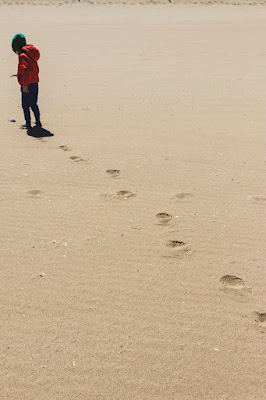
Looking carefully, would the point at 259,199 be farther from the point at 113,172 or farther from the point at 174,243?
the point at 113,172

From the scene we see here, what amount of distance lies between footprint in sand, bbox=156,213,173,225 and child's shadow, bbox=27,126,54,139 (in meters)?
2.96

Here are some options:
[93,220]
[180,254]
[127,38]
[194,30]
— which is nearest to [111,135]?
[93,220]

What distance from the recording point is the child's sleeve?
6.41 m

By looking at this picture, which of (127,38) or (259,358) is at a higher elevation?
(127,38)

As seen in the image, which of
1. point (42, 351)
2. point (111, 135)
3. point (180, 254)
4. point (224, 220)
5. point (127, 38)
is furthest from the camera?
point (127, 38)

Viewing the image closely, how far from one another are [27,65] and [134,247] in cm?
375

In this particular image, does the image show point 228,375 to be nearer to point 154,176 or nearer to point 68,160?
point 154,176

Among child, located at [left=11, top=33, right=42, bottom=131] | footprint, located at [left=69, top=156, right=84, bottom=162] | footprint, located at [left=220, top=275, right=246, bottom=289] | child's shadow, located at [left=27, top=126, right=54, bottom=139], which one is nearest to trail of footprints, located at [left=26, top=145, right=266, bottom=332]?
footprint, located at [left=220, top=275, right=246, bottom=289]

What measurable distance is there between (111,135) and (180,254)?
130 inches

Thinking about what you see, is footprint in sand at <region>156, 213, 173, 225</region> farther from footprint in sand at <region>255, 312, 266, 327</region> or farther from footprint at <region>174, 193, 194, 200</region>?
footprint in sand at <region>255, 312, 266, 327</region>

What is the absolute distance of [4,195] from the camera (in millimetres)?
4738

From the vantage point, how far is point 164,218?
13.8 ft

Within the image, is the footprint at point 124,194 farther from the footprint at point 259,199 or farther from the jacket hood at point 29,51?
the jacket hood at point 29,51

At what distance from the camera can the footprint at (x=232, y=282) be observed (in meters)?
3.29
